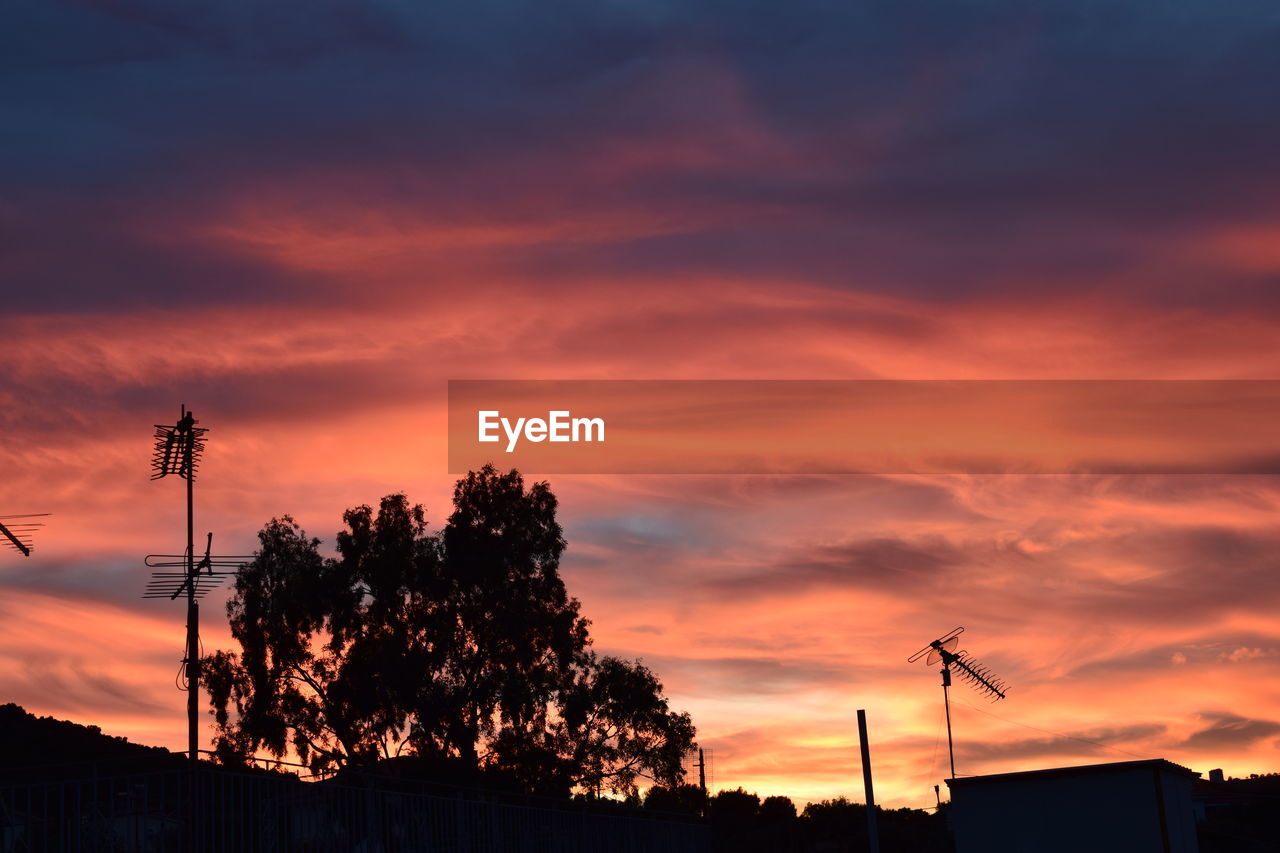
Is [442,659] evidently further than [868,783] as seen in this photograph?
Yes

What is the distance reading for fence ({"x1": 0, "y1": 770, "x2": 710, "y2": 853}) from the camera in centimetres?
1611

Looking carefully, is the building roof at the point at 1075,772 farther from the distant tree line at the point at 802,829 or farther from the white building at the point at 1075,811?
the distant tree line at the point at 802,829

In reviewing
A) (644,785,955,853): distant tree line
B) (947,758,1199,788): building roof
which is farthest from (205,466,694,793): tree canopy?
(947,758,1199,788): building roof

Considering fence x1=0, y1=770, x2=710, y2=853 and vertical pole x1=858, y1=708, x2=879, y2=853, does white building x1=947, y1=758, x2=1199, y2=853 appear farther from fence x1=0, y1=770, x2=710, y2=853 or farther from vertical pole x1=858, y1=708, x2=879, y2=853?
fence x1=0, y1=770, x2=710, y2=853

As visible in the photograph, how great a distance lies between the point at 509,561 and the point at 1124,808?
2675 cm

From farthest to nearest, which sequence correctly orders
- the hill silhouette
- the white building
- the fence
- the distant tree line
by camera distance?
the distant tree line, the hill silhouette, the white building, the fence

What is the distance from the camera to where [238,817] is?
60.6 feet

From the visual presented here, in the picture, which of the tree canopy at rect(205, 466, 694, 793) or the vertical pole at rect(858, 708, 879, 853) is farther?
the tree canopy at rect(205, 466, 694, 793)

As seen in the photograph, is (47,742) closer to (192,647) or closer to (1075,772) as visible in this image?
(192,647)

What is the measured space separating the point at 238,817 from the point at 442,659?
34.5 metres

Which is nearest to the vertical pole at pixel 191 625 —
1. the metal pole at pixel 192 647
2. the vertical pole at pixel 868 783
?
the metal pole at pixel 192 647

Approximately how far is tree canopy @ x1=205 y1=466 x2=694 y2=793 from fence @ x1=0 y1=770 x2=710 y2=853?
935 inches

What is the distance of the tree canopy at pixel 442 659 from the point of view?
52188mm

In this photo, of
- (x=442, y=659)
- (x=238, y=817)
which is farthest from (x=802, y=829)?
(x=238, y=817)
